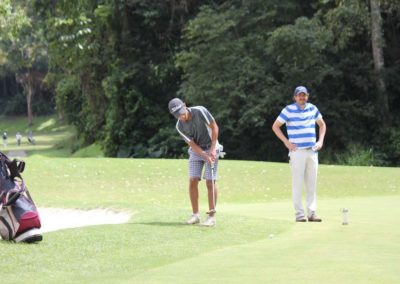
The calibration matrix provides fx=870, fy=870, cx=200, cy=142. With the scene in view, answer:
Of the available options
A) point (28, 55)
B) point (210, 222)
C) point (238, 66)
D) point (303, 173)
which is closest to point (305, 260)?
point (210, 222)

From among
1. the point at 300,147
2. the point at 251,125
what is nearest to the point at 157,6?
the point at 251,125

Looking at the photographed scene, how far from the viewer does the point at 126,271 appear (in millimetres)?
8305

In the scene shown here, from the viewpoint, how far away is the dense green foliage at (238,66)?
123ft

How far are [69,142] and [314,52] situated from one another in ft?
114

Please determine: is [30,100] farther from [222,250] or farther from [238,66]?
[222,250]

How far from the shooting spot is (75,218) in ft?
55.3

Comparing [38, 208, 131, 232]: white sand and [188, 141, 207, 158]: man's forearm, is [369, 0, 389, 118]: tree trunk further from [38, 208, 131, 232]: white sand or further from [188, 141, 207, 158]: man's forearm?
[188, 141, 207, 158]: man's forearm

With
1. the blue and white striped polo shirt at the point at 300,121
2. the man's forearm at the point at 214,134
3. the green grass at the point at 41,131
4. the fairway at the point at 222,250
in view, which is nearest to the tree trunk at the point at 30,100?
the green grass at the point at 41,131

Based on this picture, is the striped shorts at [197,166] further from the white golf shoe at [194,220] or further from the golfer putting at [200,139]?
the white golf shoe at [194,220]

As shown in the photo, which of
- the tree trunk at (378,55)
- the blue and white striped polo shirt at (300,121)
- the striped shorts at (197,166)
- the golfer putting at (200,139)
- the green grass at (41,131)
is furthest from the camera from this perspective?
the green grass at (41,131)

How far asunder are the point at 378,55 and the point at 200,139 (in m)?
27.4

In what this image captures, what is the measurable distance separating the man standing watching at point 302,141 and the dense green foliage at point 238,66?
2166 cm

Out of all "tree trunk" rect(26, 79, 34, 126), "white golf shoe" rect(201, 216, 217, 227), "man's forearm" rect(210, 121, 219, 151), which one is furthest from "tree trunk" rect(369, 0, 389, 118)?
"tree trunk" rect(26, 79, 34, 126)

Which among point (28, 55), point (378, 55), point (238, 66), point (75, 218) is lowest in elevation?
point (75, 218)
